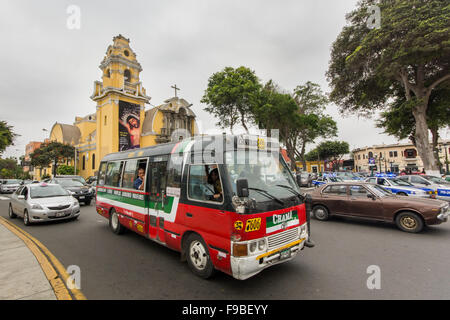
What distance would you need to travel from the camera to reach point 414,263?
4281 mm

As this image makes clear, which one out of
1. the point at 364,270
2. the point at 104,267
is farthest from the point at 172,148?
the point at 364,270

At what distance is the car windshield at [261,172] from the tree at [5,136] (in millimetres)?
24249

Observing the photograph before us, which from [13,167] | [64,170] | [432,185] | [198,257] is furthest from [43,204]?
[13,167]

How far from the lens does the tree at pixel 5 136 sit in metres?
18.5

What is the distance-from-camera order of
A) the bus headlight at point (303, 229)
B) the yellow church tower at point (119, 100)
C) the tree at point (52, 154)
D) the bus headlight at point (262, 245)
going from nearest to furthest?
the bus headlight at point (262, 245) < the bus headlight at point (303, 229) < the yellow church tower at point (119, 100) < the tree at point (52, 154)

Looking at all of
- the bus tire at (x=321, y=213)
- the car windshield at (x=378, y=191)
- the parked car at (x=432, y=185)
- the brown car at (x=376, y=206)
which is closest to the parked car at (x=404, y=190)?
the parked car at (x=432, y=185)

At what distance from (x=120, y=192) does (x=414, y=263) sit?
741cm

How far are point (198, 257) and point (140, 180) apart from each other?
277cm

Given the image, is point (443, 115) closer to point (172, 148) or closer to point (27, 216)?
point (172, 148)

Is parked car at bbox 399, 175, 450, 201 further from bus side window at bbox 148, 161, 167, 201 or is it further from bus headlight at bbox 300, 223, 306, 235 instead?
bus side window at bbox 148, 161, 167, 201

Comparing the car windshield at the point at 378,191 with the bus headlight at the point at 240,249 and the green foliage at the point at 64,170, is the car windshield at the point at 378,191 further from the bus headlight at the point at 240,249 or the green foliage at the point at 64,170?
the green foliage at the point at 64,170

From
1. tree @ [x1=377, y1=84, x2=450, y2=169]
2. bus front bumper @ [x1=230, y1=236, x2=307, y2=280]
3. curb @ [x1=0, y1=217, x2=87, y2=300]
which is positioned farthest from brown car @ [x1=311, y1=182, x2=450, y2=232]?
tree @ [x1=377, y1=84, x2=450, y2=169]

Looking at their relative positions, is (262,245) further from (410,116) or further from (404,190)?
(410,116)

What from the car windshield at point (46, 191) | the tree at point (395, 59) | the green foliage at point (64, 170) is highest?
the tree at point (395, 59)
